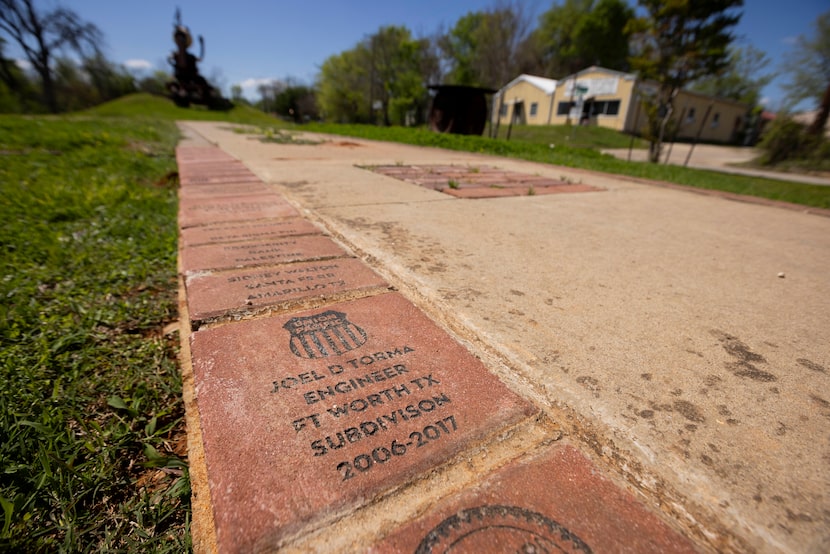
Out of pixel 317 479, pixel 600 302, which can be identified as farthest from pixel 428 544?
pixel 600 302

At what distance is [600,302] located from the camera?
4.64 ft

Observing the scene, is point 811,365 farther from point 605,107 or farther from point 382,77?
point 382,77

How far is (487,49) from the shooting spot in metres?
32.8

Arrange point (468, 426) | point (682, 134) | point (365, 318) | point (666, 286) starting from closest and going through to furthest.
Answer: point (468, 426) < point (365, 318) < point (666, 286) < point (682, 134)

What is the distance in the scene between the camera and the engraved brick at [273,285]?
1.25 m

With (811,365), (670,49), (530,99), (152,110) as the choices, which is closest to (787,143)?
(670,49)

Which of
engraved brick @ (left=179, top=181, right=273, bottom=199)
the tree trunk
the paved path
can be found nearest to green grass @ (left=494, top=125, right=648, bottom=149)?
the paved path

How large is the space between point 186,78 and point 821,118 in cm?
4525

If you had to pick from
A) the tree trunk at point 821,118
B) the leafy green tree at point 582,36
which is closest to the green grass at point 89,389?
the tree trunk at point 821,118

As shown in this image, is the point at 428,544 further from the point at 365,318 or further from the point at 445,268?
the point at 445,268

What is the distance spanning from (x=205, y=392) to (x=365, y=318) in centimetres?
47

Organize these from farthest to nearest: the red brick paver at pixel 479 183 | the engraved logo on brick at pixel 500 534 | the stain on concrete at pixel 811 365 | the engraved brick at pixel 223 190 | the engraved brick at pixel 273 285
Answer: the red brick paver at pixel 479 183, the engraved brick at pixel 223 190, the engraved brick at pixel 273 285, the stain on concrete at pixel 811 365, the engraved logo on brick at pixel 500 534

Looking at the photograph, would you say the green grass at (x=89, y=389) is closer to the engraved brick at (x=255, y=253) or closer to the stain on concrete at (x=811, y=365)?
the engraved brick at (x=255, y=253)

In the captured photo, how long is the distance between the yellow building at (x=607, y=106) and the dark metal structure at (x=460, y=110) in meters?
12.4
